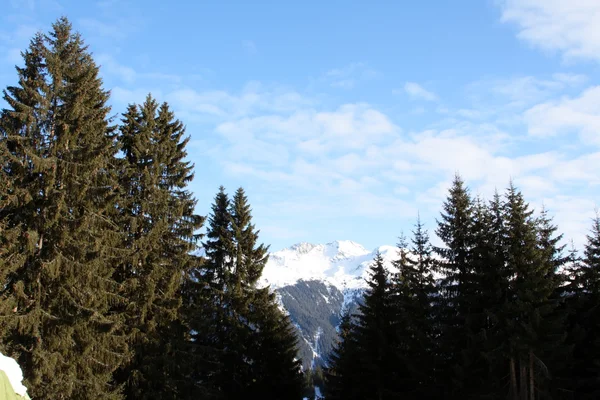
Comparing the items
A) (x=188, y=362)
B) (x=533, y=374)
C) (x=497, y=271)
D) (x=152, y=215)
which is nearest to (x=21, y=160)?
(x=152, y=215)

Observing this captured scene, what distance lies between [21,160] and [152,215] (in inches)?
270

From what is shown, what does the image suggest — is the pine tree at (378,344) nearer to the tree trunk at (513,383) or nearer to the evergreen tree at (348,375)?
the evergreen tree at (348,375)

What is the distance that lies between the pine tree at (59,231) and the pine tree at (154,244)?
2.07 metres

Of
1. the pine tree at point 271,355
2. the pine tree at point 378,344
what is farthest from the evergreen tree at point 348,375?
the pine tree at point 271,355

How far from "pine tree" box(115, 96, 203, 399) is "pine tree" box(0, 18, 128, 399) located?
207 centimetres

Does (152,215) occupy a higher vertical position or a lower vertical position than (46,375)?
higher

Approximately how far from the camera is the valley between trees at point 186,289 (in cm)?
1641

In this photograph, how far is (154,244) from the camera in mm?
21719

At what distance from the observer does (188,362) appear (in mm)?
22203

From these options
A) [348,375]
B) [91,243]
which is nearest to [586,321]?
[348,375]

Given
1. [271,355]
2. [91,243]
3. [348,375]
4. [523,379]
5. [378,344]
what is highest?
[91,243]

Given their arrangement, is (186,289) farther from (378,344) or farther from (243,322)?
(378,344)

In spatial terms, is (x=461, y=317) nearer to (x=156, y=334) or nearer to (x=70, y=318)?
(x=156, y=334)

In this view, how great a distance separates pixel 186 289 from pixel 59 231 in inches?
384
